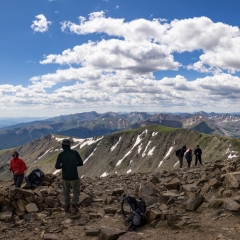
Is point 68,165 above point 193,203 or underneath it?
above

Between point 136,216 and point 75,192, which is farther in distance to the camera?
point 75,192

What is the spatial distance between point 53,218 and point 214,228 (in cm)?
783

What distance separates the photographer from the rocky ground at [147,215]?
9.80 m

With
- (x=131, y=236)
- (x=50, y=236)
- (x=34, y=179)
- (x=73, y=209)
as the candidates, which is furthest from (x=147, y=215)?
(x=34, y=179)

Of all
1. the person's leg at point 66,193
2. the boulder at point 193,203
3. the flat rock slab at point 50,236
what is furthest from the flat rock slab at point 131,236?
the person's leg at point 66,193

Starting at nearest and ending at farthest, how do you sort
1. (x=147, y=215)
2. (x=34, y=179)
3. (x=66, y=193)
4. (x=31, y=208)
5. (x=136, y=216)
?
(x=136, y=216), (x=147, y=215), (x=66, y=193), (x=31, y=208), (x=34, y=179)

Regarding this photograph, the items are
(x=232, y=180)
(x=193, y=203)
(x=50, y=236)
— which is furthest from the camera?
(x=232, y=180)

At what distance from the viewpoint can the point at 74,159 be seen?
13.6 metres

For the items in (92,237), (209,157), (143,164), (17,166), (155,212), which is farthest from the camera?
(143,164)

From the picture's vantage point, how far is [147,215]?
447 inches

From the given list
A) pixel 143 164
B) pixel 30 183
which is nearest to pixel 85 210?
pixel 30 183

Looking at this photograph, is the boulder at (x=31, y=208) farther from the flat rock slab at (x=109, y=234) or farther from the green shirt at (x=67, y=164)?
the flat rock slab at (x=109, y=234)

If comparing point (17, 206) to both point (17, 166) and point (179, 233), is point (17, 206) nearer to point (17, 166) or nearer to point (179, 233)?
point (17, 166)

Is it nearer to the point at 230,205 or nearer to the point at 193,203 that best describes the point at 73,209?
the point at 193,203
